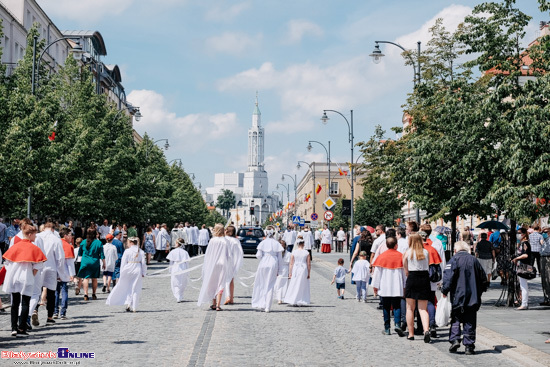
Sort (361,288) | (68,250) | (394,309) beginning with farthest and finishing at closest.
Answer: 1. (361,288)
2. (68,250)
3. (394,309)

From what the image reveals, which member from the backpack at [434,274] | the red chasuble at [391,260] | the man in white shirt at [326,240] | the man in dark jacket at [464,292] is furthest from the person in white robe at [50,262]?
the man in white shirt at [326,240]

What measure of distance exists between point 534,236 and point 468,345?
15.0m

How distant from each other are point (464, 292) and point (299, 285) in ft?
21.9

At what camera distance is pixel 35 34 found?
27859 millimetres

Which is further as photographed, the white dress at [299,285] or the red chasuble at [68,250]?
the white dress at [299,285]

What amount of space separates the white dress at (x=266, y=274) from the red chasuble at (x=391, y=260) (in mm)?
3783

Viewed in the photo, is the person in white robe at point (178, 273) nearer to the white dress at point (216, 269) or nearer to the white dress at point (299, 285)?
the white dress at point (216, 269)

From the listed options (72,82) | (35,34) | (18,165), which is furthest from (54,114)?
(72,82)

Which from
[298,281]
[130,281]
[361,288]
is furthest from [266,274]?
[361,288]

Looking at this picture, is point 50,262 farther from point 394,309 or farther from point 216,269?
point 394,309

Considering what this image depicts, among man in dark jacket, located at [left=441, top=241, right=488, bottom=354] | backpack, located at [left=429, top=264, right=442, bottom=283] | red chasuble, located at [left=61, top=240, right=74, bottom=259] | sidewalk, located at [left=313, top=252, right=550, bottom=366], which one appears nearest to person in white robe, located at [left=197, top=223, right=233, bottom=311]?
red chasuble, located at [left=61, top=240, right=74, bottom=259]

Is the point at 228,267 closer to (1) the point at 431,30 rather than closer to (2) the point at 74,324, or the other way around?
(2) the point at 74,324

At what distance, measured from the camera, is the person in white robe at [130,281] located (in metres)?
15.3

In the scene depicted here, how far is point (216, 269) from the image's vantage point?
15.5 meters
